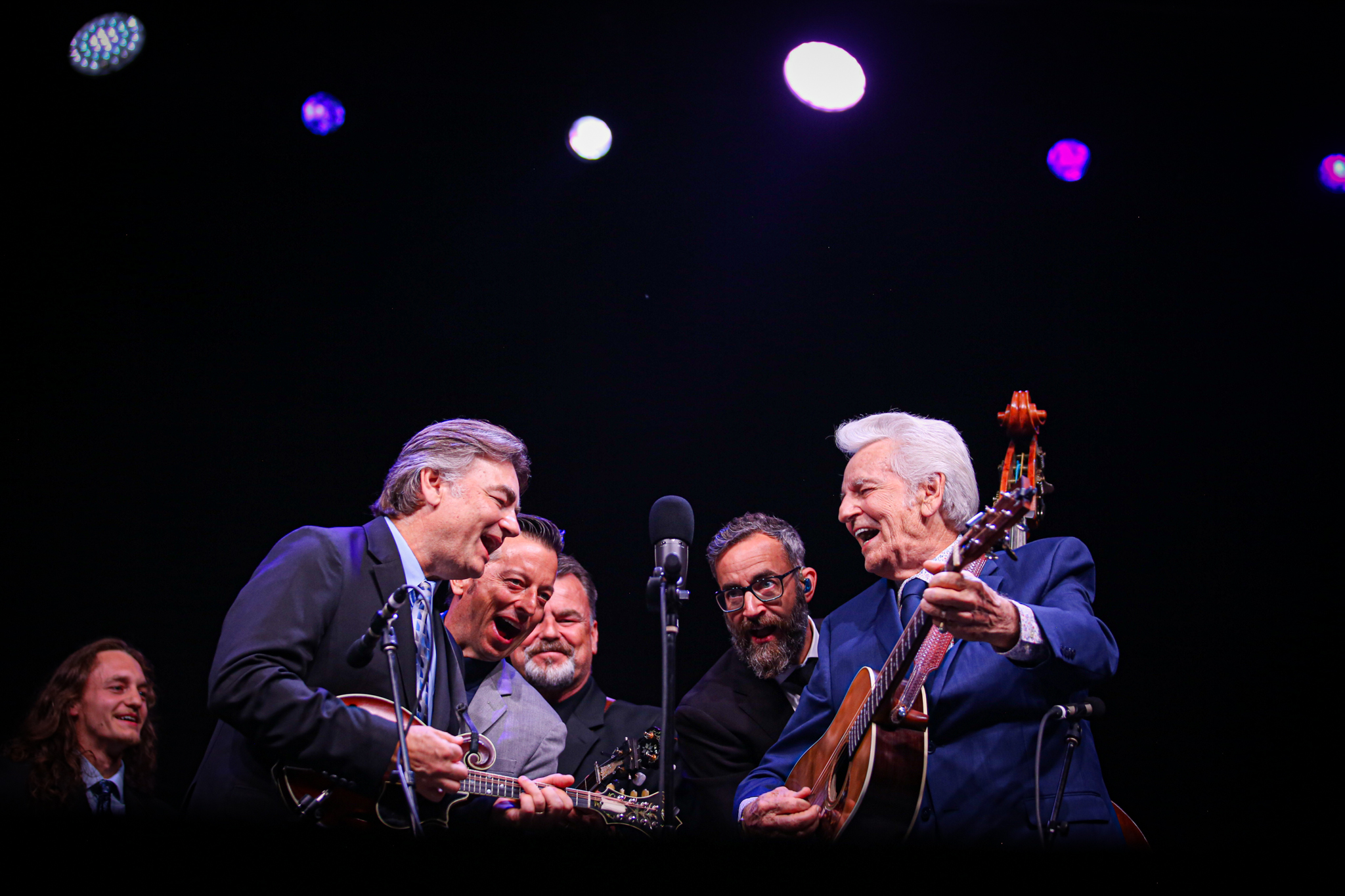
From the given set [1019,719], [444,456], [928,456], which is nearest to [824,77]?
[928,456]

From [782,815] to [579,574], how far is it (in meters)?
2.14

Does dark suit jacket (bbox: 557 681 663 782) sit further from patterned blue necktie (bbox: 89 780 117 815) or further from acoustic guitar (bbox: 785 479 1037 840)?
patterned blue necktie (bbox: 89 780 117 815)

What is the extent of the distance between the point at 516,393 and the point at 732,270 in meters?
1.32

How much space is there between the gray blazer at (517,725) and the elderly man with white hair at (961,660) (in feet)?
2.98

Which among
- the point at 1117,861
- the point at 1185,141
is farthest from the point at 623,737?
the point at 1185,141

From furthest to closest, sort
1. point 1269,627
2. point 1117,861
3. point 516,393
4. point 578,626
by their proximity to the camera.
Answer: point 516,393 < point 578,626 < point 1269,627 < point 1117,861

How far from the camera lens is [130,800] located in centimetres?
448

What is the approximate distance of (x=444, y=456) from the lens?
148 inches

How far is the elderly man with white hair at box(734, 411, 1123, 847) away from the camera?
9.54ft

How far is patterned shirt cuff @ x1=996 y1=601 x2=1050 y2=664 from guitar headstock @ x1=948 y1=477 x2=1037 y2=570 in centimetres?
19

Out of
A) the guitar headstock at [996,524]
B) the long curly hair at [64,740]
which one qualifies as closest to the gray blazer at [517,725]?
the long curly hair at [64,740]

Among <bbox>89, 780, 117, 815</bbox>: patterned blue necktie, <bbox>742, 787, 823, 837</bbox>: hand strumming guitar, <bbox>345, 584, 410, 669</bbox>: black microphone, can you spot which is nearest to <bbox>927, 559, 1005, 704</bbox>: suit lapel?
<bbox>742, 787, 823, 837</bbox>: hand strumming guitar

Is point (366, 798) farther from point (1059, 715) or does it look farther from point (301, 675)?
point (1059, 715)

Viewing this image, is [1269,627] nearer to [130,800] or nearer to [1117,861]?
[1117,861]
